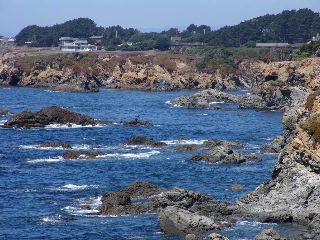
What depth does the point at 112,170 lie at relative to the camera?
61188 mm

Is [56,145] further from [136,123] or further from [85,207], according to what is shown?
[85,207]

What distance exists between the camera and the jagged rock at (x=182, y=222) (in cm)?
4016

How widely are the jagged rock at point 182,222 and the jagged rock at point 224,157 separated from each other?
22421 millimetres

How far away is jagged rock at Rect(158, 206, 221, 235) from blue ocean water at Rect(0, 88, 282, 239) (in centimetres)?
76

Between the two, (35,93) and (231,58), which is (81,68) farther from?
(231,58)

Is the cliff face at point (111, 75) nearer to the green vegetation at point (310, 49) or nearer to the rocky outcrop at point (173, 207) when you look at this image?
the green vegetation at point (310, 49)

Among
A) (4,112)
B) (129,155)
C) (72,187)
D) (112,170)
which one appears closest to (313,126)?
(72,187)

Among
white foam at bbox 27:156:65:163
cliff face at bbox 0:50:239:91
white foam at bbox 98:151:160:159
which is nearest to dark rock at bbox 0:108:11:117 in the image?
white foam at bbox 98:151:160:159

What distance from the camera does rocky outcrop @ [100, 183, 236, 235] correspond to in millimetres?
40469

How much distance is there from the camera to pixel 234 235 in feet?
130

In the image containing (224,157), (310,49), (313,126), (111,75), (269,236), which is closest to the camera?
(269,236)

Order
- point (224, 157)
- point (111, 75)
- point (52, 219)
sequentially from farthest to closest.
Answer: point (111, 75), point (224, 157), point (52, 219)

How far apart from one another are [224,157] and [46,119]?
109ft

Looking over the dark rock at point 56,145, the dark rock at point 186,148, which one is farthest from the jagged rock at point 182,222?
the dark rock at point 56,145
